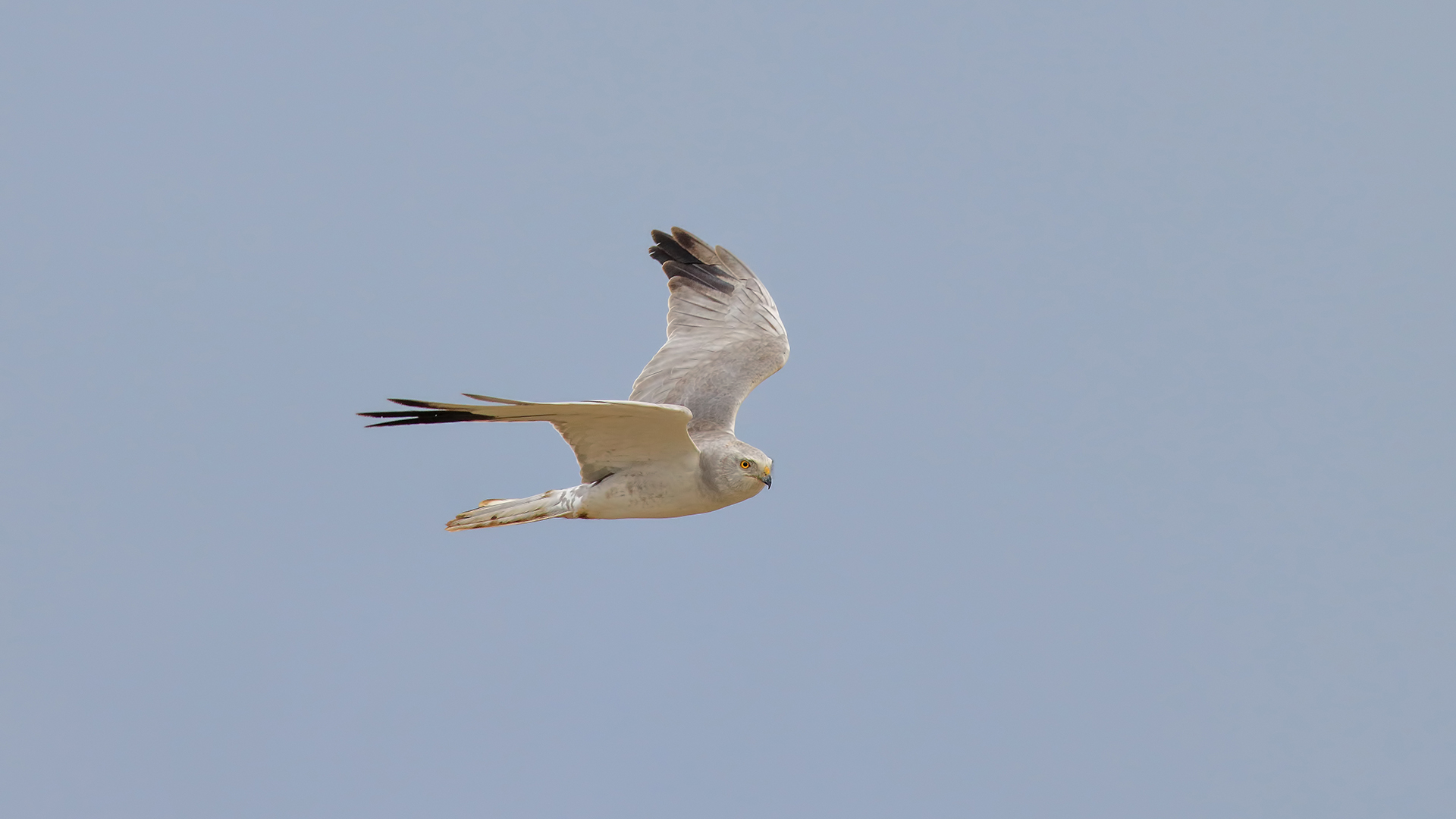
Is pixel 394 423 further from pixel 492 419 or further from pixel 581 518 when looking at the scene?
pixel 581 518

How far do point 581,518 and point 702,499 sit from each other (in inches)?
42.6

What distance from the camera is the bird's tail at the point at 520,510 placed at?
11.1 m

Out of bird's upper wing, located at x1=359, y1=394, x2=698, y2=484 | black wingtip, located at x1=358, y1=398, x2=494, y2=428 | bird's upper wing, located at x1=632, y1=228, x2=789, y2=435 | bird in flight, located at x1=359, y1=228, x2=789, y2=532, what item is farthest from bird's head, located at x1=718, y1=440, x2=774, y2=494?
black wingtip, located at x1=358, y1=398, x2=494, y2=428

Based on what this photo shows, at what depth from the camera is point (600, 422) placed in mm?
10148

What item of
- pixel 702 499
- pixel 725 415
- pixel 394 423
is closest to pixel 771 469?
pixel 702 499

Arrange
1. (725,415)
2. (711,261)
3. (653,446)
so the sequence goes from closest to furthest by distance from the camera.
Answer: (653,446)
(725,415)
(711,261)

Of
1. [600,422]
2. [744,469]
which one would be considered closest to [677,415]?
[600,422]

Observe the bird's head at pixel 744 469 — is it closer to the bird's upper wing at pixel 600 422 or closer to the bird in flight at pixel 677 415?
the bird in flight at pixel 677 415

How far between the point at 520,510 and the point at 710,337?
2962 mm

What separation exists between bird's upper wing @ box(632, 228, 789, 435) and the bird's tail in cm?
130

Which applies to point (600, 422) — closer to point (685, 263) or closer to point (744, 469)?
point (744, 469)

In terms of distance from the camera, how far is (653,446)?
1056 centimetres

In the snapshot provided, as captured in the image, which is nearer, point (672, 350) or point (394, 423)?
point (394, 423)

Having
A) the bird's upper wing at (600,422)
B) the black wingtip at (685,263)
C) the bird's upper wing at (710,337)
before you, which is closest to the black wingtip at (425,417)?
the bird's upper wing at (600,422)
